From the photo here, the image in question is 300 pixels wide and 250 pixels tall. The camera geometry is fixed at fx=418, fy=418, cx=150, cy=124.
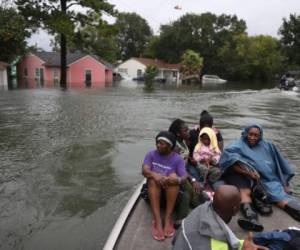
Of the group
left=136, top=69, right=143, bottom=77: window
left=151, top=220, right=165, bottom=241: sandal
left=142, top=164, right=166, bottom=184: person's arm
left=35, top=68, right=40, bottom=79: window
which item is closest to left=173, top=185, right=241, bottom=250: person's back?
left=151, top=220, right=165, bottom=241: sandal

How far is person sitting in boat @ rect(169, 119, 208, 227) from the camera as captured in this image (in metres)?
5.14

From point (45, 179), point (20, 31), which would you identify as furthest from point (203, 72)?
point (45, 179)

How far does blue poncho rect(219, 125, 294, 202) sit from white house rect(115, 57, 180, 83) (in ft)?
228

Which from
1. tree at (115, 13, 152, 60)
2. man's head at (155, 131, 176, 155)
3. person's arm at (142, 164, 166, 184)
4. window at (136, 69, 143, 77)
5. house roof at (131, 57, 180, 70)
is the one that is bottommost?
window at (136, 69, 143, 77)

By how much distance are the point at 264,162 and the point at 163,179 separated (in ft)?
5.59

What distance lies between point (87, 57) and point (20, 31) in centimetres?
2246

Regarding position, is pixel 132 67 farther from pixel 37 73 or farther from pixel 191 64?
pixel 37 73

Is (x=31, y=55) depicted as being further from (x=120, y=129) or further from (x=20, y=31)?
(x=120, y=129)

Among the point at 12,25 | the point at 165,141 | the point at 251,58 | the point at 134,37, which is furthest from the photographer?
the point at 134,37

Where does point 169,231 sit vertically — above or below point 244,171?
below

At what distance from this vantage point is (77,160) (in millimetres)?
10266

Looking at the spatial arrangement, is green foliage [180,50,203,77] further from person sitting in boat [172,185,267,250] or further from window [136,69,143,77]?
person sitting in boat [172,185,267,250]

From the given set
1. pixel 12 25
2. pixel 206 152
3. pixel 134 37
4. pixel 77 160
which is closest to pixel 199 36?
pixel 134 37

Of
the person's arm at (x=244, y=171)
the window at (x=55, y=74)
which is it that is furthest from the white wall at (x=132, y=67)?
the person's arm at (x=244, y=171)
